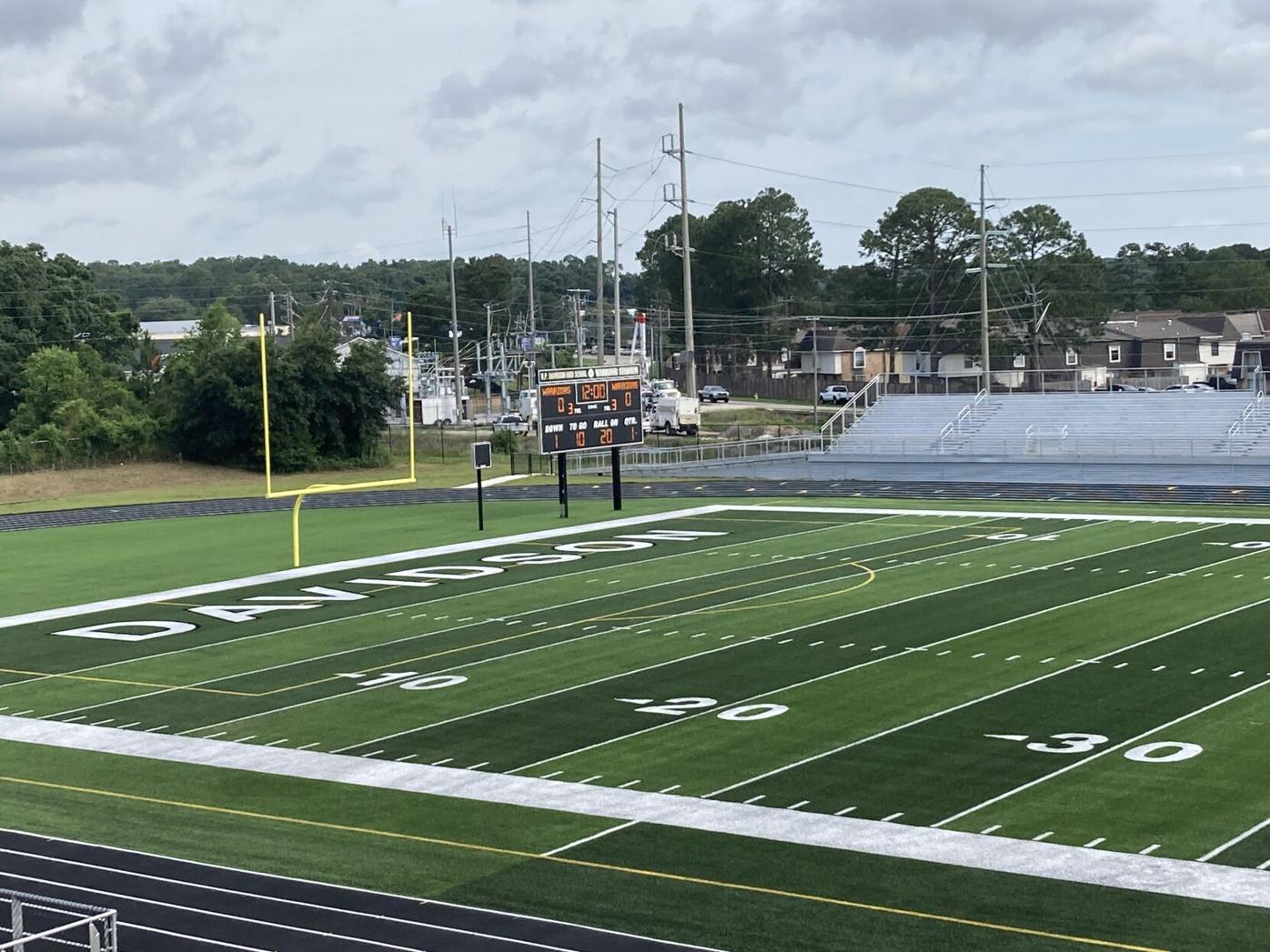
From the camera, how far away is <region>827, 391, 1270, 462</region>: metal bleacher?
61.3 metres

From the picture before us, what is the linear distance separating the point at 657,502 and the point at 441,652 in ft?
Answer: 80.0

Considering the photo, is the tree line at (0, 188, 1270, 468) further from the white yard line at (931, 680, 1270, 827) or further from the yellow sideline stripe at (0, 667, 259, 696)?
the white yard line at (931, 680, 1270, 827)

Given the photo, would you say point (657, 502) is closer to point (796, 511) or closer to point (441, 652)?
point (796, 511)

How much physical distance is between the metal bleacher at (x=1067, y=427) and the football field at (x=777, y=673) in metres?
25.2

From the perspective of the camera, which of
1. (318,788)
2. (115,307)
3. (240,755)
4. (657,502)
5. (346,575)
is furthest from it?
(115,307)

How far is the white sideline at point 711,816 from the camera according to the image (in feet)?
44.3

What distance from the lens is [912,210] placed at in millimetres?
106188

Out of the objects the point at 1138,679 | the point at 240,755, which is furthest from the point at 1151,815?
the point at 240,755

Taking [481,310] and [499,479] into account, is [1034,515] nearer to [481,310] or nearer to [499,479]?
[499,479]

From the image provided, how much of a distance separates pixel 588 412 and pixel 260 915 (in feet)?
105

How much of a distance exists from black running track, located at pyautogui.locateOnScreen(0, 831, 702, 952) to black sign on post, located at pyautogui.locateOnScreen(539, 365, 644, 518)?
28647 millimetres

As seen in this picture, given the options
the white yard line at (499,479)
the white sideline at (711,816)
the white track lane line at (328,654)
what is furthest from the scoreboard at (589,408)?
the white sideline at (711,816)

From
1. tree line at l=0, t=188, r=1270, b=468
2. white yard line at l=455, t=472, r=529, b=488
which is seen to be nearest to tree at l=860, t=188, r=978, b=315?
tree line at l=0, t=188, r=1270, b=468

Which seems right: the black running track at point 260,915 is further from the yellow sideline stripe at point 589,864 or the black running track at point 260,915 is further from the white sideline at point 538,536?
the white sideline at point 538,536
